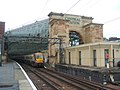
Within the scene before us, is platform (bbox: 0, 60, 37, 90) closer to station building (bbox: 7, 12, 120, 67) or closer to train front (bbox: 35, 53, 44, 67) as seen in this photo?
station building (bbox: 7, 12, 120, 67)

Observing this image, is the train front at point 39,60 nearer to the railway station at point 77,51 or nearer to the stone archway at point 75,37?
the railway station at point 77,51

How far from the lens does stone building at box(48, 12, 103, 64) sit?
157ft

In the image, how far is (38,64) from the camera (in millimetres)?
45312

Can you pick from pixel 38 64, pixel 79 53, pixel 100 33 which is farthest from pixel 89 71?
pixel 100 33

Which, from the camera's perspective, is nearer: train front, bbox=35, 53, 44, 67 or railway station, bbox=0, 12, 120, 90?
railway station, bbox=0, 12, 120, 90

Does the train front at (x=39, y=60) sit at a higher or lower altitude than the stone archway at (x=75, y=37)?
lower

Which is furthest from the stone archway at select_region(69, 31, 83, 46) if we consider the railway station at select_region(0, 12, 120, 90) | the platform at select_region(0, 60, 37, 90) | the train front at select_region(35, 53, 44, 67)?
the platform at select_region(0, 60, 37, 90)

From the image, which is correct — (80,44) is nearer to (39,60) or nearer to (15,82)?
(39,60)

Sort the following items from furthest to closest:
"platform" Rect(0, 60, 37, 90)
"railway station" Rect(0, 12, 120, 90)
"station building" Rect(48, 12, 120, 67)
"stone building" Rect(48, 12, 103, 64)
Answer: "stone building" Rect(48, 12, 103, 64), "station building" Rect(48, 12, 120, 67), "railway station" Rect(0, 12, 120, 90), "platform" Rect(0, 60, 37, 90)

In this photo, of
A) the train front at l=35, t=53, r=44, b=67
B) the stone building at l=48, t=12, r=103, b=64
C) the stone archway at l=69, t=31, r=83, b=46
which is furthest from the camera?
the stone archway at l=69, t=31, r=83, b=46

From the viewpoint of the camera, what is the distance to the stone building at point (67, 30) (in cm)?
4784

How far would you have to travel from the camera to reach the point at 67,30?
48688mm

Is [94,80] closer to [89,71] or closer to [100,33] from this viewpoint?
[89,71]

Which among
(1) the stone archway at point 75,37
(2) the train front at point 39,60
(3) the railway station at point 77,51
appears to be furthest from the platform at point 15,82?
(1) the stone archway at point 75,37
